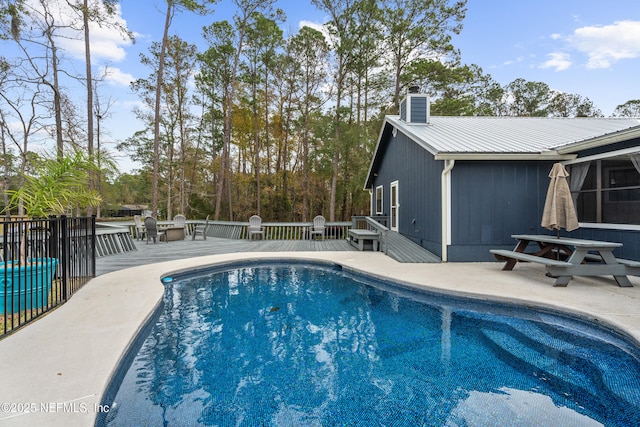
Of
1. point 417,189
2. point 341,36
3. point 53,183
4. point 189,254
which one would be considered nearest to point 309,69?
point 341,36

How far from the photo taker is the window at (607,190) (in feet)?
18.2

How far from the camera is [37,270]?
10.9 ft

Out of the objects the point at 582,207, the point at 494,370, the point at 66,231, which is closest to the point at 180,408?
the point at 494,370

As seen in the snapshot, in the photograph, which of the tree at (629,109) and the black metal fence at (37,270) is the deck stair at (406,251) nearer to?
the black metal fence at (37,270)

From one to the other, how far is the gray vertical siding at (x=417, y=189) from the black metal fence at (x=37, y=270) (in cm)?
672

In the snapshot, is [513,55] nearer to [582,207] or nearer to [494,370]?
[582,207]

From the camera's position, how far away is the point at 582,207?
6227 mm

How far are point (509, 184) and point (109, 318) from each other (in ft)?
24.5

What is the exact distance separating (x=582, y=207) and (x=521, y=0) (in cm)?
826

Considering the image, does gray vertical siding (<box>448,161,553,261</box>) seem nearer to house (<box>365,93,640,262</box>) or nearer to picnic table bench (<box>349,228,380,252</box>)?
house (<box>365,93,640,262</box>)

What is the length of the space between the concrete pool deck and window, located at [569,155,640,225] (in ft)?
4.26

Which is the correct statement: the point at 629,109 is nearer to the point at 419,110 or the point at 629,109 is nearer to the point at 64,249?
the point at 419,110

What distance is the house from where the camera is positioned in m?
5.57

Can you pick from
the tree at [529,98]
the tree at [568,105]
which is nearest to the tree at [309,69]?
the tree at [529,98]
